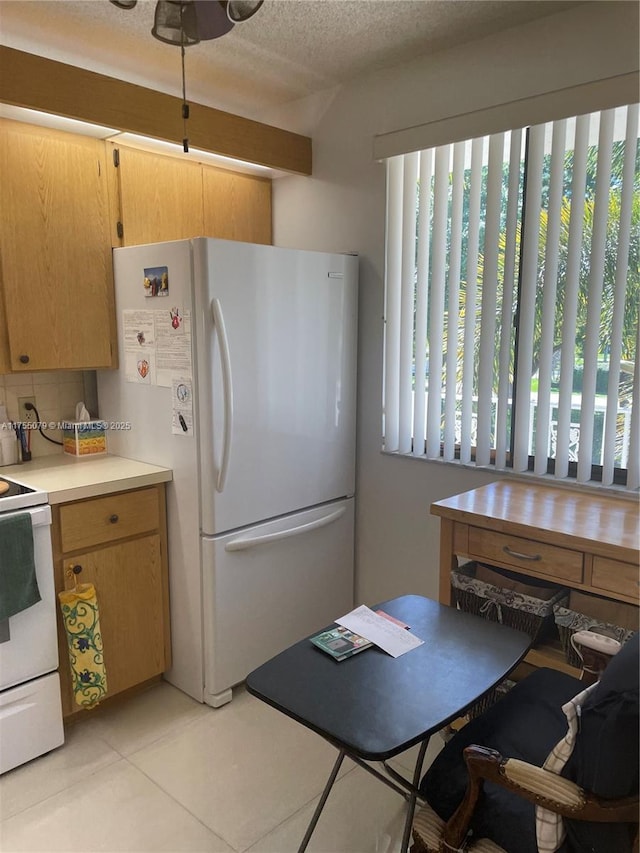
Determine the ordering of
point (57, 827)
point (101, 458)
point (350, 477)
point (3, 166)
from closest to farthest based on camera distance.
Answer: point (57, 827)
point (3, 166)
point (101, 458)
point (350, 477)

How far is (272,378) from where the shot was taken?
252cm

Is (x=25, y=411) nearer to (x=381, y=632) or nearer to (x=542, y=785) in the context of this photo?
(x=381, y=632)

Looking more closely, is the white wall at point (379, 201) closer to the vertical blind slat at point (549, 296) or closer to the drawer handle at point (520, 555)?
the vertical blind slat at point (549, 296)

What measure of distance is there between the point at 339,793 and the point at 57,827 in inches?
34.7

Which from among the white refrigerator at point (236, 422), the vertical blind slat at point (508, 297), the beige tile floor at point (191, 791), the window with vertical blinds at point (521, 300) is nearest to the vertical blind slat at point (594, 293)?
the window with vertical blinds at point (521, 300)

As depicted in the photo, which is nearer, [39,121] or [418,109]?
[39,121]

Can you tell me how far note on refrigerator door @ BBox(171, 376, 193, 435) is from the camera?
93.0 inches

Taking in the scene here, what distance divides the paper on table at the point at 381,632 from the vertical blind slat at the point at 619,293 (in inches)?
41.6

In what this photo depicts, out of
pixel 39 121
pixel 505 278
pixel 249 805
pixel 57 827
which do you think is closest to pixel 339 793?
pixel 249 805

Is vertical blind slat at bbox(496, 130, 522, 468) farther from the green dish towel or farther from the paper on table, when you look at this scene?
the green dish towel

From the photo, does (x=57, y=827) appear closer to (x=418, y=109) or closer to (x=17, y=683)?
(x=17, y=683)

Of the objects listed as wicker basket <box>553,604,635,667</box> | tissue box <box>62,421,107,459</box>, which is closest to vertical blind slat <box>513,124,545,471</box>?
wicker basket <box>553,604,635,667</box>

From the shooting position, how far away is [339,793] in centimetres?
208

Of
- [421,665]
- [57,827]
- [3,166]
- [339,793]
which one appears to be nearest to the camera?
[421,665]
